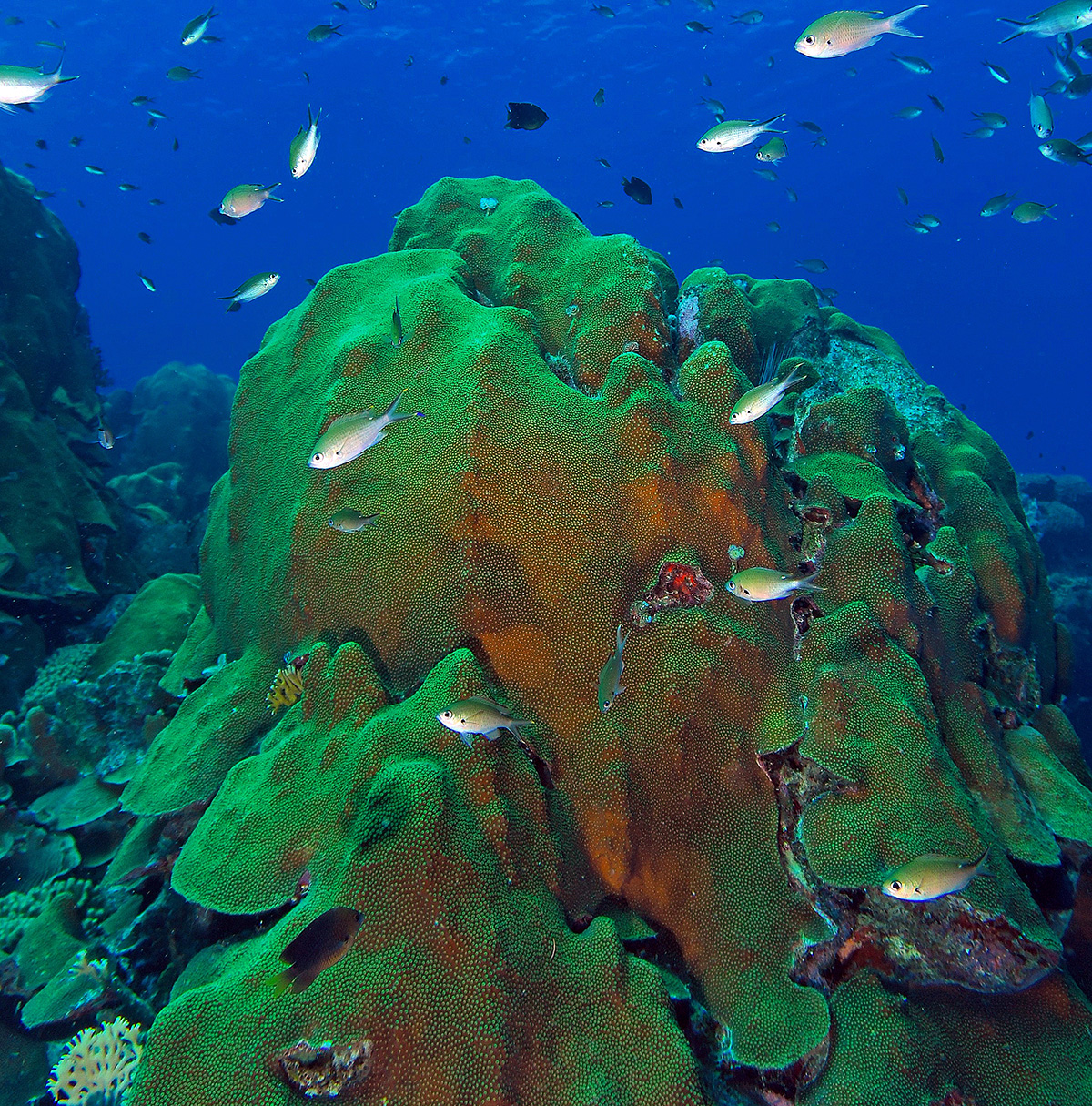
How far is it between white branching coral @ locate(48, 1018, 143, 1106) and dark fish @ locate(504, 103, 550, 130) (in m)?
8.11

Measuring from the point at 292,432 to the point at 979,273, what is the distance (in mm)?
137078

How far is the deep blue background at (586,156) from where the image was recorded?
153 ft

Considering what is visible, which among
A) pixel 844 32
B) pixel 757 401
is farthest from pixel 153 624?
pixel 844 32

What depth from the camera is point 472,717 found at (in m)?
2.55

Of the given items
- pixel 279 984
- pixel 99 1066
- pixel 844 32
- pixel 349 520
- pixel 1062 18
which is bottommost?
pixel 99 1066

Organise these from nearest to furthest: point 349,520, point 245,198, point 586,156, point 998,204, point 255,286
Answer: point 349,520 → point 245,198 → point 255,286 → point 998,204 → point 586,156

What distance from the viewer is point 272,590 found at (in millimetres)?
4121

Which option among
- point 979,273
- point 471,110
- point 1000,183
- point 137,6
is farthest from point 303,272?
point 979,273

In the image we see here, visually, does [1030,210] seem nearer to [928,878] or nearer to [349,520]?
[928,878]

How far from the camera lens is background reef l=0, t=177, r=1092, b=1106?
7.48 ft

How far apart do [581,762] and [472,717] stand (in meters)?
0.81

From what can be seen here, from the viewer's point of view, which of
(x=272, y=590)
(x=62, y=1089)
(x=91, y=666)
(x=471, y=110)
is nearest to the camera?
(x=62, y=1089)

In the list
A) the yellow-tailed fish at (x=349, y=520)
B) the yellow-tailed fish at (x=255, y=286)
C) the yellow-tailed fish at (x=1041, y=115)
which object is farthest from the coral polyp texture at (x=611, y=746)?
the yellow-tailed fish at (x=1041, y=115)

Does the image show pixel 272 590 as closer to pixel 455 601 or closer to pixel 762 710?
pixel 455 601
